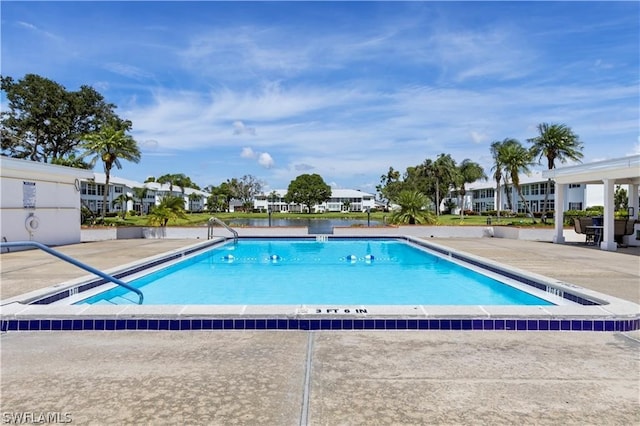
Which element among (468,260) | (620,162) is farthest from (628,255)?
(468,260)

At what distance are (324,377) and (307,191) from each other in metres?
79.7

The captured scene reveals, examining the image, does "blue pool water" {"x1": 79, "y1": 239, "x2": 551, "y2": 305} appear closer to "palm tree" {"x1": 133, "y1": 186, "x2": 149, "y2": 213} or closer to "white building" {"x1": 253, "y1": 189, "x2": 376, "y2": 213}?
"palm tree" {"x1": 133, "y1": 186, "x2": 149, "y2": 213}

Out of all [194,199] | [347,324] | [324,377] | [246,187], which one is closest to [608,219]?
[347,324]

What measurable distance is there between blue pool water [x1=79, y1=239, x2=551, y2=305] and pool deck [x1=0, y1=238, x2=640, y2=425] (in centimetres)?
318

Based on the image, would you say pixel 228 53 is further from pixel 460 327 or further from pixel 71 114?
pixel 71 114

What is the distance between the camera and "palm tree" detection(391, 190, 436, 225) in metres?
22.2

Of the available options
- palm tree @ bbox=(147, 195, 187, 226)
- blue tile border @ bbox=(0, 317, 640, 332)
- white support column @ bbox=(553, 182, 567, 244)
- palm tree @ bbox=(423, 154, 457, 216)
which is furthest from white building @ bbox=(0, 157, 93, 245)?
palm tree @ bbox=(423, 154, 457, 216)

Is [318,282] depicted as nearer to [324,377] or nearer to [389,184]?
[324,377]

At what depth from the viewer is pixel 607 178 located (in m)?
14.1

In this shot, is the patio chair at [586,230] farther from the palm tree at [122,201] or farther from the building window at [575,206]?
the palm tree at [122,201]

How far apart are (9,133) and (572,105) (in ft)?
141

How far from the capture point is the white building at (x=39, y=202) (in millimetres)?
13750

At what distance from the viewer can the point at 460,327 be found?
4863 mm

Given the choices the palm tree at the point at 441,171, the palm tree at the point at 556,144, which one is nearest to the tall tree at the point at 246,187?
the palm tree at the point at 441,171
